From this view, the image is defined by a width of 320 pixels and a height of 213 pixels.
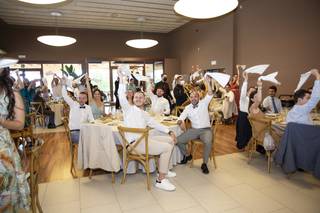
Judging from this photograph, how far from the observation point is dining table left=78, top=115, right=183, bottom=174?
3.08 meters

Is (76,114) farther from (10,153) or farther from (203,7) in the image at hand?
(203,7)

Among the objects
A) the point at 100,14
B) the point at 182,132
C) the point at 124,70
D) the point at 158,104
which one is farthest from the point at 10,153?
the point at 100,14

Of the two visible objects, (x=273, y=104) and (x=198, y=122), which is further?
(x=273, y=104)

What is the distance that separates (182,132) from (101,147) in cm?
132

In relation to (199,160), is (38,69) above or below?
above

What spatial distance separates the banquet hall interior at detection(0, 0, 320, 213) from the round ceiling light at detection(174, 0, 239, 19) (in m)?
0.02

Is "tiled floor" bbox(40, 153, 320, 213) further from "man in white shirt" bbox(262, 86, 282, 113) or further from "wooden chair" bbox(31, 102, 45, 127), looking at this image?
"wooden chair" bbox(31, 102, 45, 127)

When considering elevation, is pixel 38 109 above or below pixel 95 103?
below

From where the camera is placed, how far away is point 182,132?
3654 millimetres

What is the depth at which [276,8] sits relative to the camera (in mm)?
5398

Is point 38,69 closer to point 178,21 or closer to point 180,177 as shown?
point 178,21

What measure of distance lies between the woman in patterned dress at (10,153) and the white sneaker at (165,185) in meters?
1.59

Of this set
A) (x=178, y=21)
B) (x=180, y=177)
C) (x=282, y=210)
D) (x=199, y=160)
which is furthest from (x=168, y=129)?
(x=178, y=21)

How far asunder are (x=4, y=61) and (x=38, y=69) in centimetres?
815
